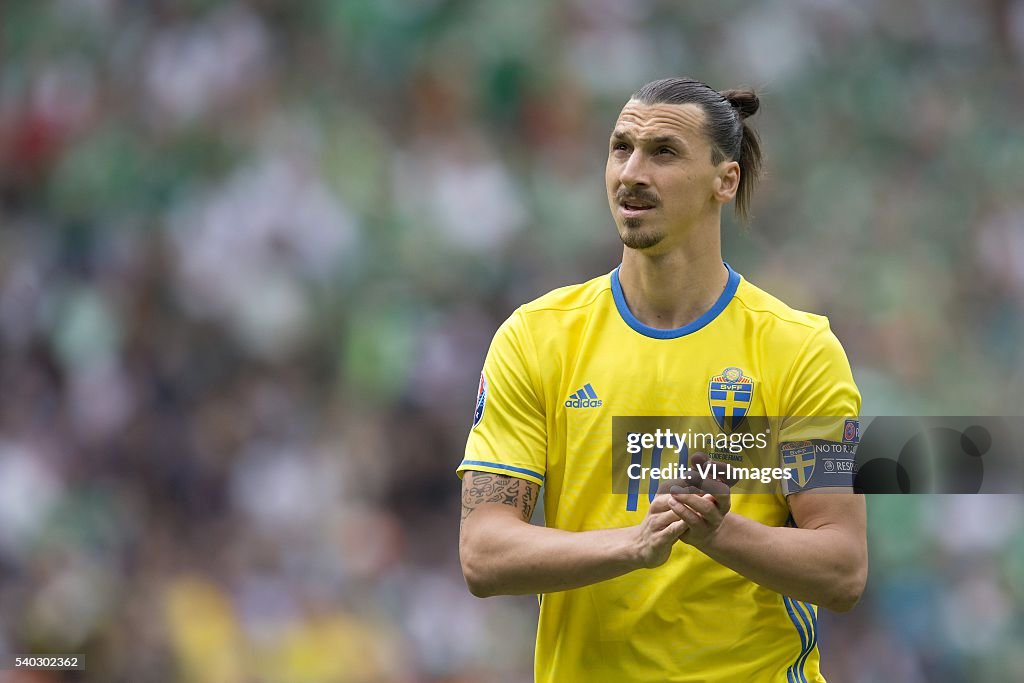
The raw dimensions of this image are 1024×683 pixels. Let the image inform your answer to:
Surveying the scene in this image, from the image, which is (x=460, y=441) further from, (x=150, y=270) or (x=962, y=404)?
(x=962, y=404)

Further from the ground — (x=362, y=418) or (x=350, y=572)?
(x=362, y=418)

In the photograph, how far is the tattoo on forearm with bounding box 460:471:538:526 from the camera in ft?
11.1

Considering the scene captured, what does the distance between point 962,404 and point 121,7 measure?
6.70 metres

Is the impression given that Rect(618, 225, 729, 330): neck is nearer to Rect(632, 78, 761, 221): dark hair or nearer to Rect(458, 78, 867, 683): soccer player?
Rect(458, 78, 867, 683): soccer player

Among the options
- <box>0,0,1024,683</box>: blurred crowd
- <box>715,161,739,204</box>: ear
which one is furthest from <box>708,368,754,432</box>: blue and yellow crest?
<box>0,0,1024,683</box>: blurred crowd

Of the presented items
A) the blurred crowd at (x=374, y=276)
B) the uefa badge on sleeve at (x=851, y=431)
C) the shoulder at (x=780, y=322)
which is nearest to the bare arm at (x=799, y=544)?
the uefa badge on sleeve at (x=851, y=431)

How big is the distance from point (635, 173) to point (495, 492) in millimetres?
899

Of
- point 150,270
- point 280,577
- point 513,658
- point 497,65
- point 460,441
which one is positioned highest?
point 497,65

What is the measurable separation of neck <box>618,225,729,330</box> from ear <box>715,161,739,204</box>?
0.11m

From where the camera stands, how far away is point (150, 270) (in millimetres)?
8906

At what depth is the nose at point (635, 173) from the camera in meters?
3.43

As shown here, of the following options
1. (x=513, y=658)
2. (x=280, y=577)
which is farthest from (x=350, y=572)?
(x=513, y=658)

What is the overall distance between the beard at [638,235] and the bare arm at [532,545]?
0.68 metres

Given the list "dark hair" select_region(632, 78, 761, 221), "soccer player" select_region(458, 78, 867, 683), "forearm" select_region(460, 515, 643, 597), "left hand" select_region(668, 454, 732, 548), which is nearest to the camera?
"left hand" select_region(668, 454, 732, 548)
